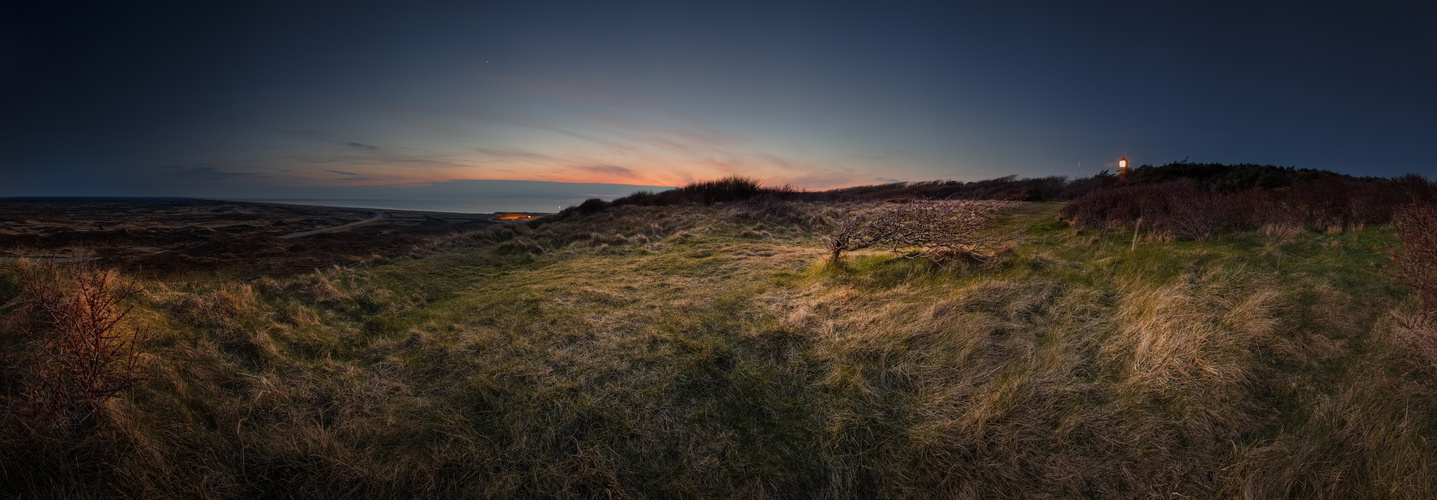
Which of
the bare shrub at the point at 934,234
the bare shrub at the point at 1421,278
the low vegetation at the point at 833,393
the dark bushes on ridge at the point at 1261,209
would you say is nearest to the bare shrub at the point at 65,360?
the low vegetation at the point at 833,393

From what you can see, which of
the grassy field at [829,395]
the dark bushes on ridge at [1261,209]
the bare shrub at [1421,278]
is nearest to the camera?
the grassy field at [829,395]

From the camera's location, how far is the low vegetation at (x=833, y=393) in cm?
287

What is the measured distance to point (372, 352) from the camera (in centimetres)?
537

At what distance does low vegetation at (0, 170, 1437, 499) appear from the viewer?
2.87 meters

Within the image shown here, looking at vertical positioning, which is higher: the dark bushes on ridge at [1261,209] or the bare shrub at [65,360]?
the dark bushes on ridge at [1261,209]

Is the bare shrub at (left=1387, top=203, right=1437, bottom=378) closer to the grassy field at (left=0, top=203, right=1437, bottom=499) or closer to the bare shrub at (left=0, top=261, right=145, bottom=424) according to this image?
the grassy field at (left=0, top=203, right=1437, bottom=499)

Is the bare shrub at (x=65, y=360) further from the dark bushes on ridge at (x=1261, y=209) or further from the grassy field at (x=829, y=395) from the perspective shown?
the dark bushes on ridge at (x=1261, y=209)

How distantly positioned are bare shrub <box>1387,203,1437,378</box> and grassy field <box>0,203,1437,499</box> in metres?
0.14

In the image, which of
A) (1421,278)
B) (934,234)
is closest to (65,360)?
(934,234)

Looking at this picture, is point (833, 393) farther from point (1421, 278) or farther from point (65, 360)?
point (65, 360)

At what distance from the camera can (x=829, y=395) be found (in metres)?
4.20

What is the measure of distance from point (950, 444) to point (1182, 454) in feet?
4.62

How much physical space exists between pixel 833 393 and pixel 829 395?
56 millimetres

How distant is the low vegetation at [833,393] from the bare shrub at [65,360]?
0.35ft
